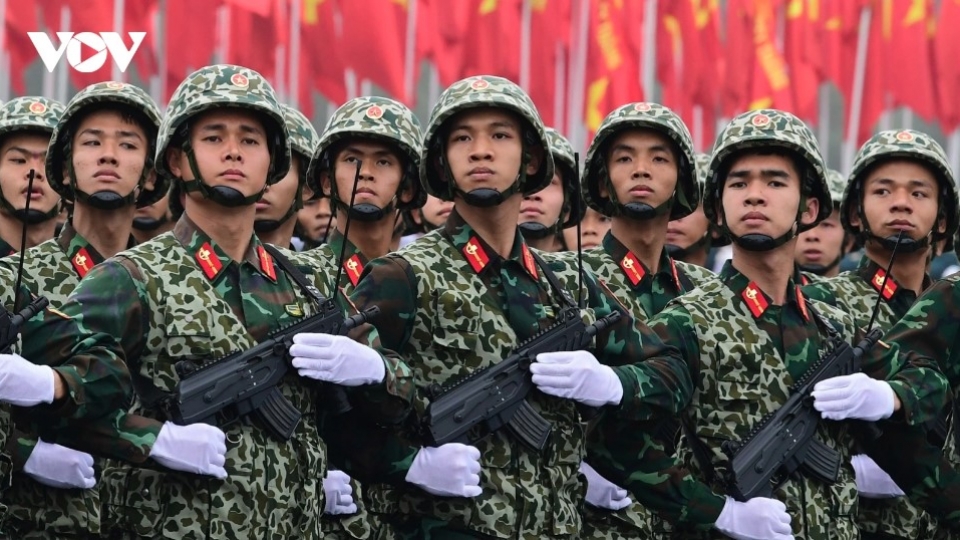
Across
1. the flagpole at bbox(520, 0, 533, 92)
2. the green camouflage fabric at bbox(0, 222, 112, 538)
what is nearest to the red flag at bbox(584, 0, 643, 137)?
the flagpole at bbox(520, 0, 533, 92)

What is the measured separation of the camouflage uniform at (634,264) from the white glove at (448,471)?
1.81m

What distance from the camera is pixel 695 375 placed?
8.64 metres

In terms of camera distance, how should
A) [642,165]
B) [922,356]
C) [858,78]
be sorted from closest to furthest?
[922,356] < [642,165] < [858,78]

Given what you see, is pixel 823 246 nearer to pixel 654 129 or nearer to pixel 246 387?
pixel 654 129

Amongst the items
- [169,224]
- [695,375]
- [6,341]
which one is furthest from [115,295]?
[169,224]

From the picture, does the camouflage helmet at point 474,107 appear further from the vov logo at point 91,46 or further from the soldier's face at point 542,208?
the vov logo at point 91,46

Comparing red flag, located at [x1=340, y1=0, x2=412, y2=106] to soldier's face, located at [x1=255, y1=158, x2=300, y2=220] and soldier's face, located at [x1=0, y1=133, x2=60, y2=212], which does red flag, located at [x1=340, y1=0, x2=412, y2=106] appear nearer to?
soldier's face, located at [x1=255, y1=158, x2=300, y2=220]

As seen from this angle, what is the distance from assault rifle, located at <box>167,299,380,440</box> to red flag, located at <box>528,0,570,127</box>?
2443 centimetres

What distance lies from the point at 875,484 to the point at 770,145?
6.78ft

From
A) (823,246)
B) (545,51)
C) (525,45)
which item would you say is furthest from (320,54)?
(823,246)

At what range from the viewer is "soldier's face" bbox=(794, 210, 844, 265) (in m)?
13.6

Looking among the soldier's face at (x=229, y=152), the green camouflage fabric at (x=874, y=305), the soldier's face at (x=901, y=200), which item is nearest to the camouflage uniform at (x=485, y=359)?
the soldier's face at (x=229, y=152)

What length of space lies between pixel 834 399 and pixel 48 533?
3.63 metres

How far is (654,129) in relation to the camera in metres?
10.8
